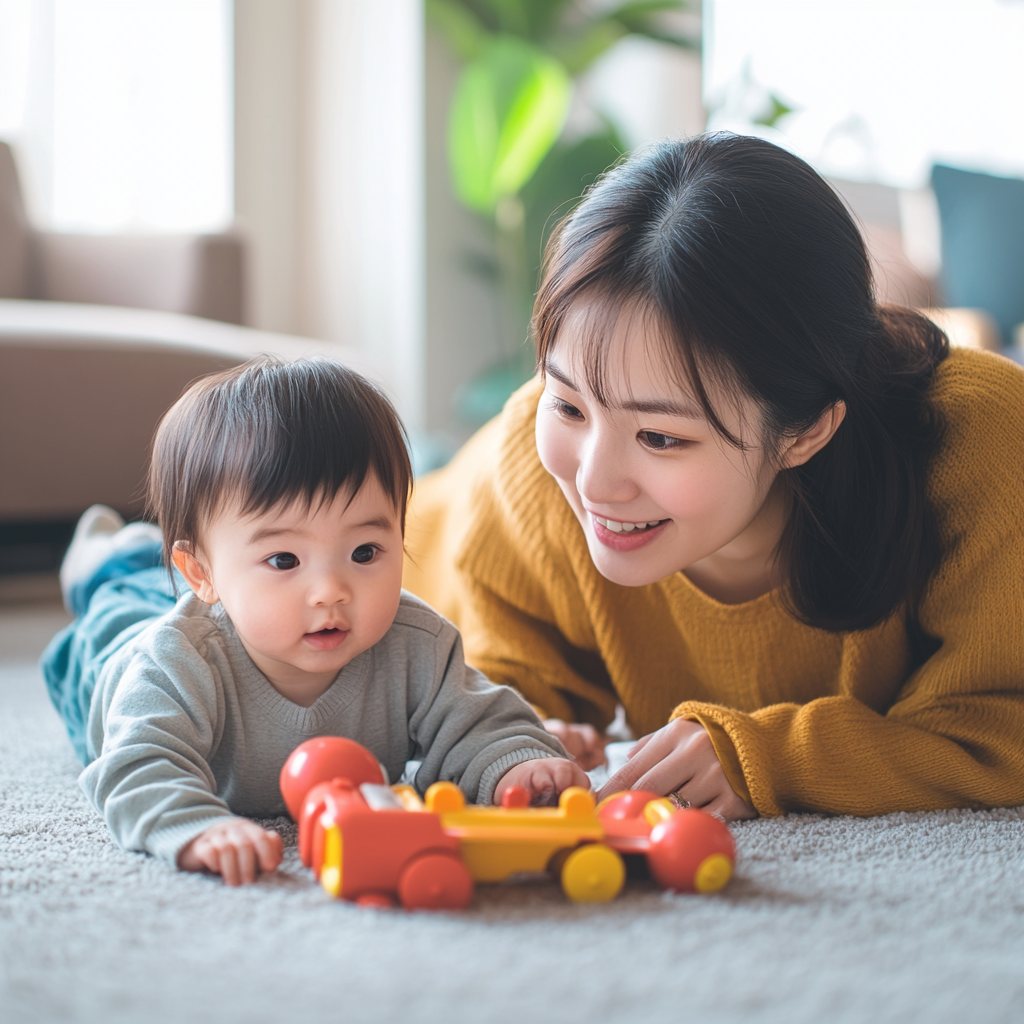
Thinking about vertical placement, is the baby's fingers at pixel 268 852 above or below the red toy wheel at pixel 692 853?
below

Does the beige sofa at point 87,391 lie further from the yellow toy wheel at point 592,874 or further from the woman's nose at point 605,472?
the yellow toy wheel at point 592,874

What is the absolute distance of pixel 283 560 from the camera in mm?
811

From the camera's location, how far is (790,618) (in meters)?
1.02

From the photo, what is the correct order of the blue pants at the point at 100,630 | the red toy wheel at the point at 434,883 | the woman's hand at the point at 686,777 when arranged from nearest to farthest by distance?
1. the red toy wheel at the point at 434,883
2. the woman's hand at the point at 686,777
3. the blue pants at the point at 100,630

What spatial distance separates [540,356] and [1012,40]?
339 cm

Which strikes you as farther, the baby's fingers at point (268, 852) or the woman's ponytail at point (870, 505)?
the woman's ponytail at point (870, 505)

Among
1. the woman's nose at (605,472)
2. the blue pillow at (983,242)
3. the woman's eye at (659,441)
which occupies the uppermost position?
the blue pillow at (983,242)

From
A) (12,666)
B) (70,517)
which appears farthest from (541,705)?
(70,517)

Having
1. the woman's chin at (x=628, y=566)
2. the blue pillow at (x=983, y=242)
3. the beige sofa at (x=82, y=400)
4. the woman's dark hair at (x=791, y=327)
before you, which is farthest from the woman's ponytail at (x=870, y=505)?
the blue pillow at (x=983, y=242)

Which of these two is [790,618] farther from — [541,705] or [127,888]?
[127,888]

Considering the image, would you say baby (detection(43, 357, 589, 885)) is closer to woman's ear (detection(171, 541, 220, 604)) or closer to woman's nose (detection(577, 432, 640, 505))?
woman's ear (detection(171, 541, 220, 604))

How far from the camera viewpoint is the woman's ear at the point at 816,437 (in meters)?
0.90

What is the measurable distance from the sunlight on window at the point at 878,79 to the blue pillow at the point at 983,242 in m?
0.46

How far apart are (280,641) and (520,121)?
2.44 m
